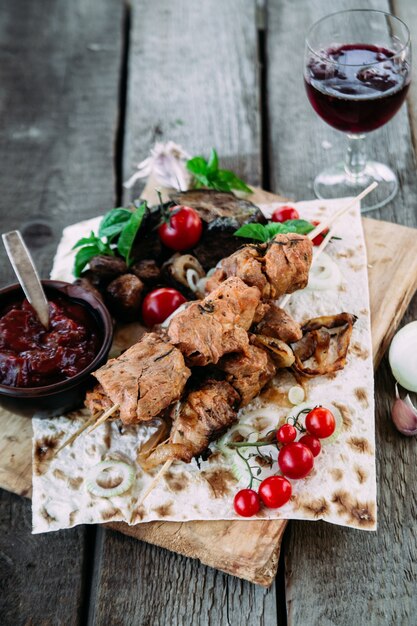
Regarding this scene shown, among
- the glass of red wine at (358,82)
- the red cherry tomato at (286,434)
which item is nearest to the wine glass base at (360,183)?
the glass of red wine at (358,82)

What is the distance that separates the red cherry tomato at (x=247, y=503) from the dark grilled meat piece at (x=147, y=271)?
160 centimetres

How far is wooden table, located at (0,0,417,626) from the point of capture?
3.44 m

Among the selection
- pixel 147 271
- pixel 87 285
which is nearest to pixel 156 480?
pixel 87 285

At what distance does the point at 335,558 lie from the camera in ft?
11.5

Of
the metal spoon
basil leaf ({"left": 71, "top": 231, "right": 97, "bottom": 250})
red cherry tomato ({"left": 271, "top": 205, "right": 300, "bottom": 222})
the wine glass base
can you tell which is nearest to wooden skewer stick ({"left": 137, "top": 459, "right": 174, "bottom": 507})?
the metal spoon

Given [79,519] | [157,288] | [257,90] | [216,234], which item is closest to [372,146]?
[257,90]

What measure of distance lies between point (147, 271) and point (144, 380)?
1.23 m

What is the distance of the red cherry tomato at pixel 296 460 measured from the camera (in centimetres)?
352

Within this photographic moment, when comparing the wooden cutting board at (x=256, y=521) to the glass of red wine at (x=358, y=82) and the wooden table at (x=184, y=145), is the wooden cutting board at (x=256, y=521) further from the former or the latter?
the glass of red wine at (x=358, y=82)

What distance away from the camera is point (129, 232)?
4516 millimetres

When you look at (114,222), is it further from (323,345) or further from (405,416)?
(405,416)

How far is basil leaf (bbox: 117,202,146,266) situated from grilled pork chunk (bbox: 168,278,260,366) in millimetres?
898

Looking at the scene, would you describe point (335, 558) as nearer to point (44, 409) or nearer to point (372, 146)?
point (44, 409)

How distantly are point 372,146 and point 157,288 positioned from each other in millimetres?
2319
